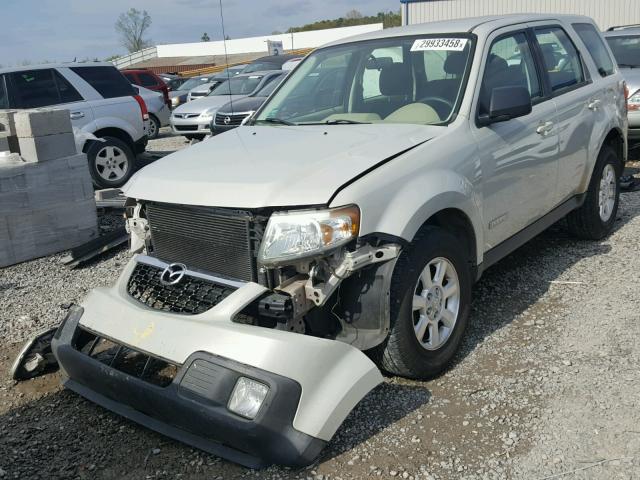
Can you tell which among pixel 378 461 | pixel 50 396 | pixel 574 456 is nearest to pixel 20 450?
pixel 50 396

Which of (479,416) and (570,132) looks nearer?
(479,416)

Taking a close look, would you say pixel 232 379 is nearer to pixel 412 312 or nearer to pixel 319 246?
pixel 319 246

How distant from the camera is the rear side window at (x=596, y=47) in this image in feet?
18.4

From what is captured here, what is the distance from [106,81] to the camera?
10125 mm

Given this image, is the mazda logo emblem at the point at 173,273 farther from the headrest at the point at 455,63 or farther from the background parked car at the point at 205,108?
the background parked car at the point at 205,108

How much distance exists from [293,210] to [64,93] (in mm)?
7910

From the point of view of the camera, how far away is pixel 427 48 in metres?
4.30

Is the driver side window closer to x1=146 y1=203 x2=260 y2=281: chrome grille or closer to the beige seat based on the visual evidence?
the beige seat

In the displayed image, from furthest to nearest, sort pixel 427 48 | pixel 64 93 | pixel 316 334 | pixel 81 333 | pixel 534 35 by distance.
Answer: pixel 64 93 → pixel 534 35 → pixel 427 48 → pixel 81 333 → pixel 316 334

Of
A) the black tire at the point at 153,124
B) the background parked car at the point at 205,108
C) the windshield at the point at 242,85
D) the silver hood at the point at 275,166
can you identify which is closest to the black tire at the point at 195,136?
the background parked car at the point at 205,108

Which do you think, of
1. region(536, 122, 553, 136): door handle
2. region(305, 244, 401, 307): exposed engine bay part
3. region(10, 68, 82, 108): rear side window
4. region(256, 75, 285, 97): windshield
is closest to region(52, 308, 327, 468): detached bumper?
region(305, 244, 401, 307): exposed engine bay part

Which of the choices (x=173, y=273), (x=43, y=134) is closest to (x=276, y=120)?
(x=173, y=273)

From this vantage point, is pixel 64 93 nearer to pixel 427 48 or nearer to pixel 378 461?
pixel 427 48

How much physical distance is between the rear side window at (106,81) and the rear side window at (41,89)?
1.06 ft
